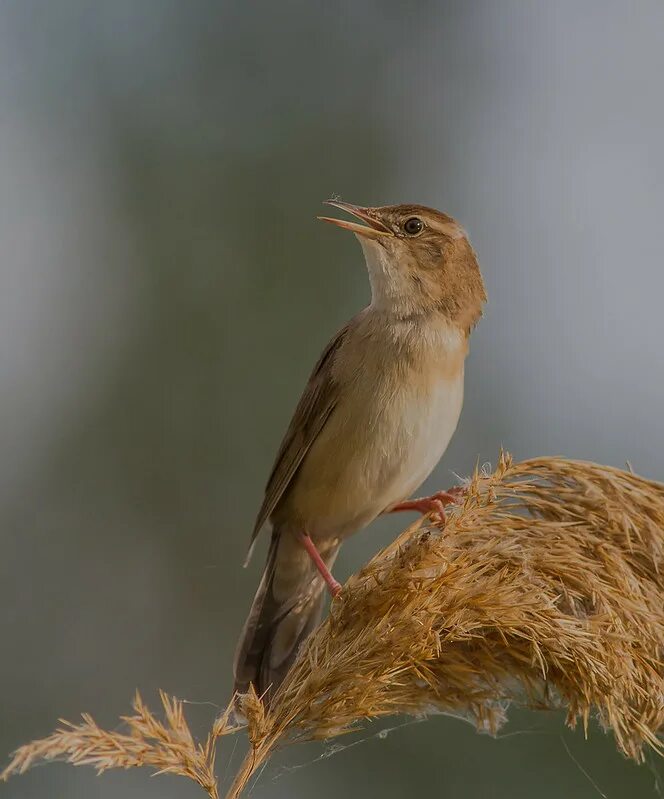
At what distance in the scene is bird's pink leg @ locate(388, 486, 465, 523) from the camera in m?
2.98

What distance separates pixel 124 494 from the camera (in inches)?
358

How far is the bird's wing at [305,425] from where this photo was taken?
3713 millimetres

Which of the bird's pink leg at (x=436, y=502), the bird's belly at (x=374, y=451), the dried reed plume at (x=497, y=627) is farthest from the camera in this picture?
the bird's belly at (x=374, y=451)

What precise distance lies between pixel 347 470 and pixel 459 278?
32.4 inches

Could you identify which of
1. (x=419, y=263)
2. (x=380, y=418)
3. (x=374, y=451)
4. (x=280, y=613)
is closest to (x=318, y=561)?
(x=280, y=613)

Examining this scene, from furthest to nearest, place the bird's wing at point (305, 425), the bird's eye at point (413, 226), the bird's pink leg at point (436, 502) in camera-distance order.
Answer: the bird's eye at point (413, 226)
the bird's wing at point (305, 425)
the bird's pink leg at point (436, 502)

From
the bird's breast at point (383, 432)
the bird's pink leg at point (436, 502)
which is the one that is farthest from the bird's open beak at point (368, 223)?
the bird's pink leg at point (436, 502)

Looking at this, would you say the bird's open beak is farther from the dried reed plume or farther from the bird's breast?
the dried reed plume

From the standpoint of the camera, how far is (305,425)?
150 inches

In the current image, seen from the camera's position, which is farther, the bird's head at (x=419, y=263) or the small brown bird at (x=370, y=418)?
the bird's head at (x=419, y=263)

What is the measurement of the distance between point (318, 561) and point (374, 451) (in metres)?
0.49

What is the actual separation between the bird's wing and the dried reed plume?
113cm

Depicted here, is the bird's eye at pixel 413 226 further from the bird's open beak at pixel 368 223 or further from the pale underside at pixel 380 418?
the pale underside at pixel 380 418

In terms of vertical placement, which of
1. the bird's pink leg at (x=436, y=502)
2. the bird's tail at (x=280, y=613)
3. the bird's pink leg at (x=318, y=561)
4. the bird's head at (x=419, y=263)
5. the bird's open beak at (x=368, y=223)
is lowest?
the bird's tail at (x=280, y=613)
